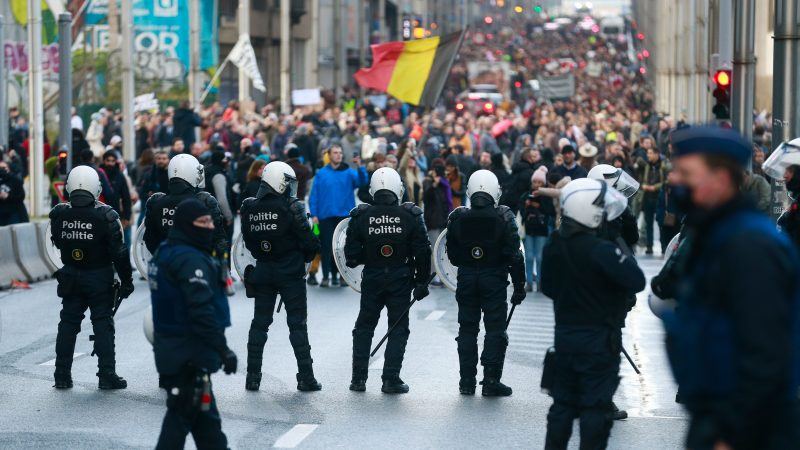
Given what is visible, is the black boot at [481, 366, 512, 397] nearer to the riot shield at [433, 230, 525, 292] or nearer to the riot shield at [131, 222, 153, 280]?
the riot shield at [433, 230, 525, 292]

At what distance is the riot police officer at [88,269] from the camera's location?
11.6 metres

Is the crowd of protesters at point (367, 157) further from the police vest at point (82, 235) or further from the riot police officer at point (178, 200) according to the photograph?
the police vest at point (82, 235)

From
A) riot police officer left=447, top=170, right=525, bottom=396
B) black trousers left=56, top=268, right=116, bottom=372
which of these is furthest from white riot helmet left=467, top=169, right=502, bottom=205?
black trousers left=56, top=268, right=116, bottom=372

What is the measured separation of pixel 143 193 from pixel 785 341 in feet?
→ 52.7

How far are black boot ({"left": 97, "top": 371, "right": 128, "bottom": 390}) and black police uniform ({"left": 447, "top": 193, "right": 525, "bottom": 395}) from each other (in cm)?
245

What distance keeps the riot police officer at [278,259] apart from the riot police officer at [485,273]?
3.57ft

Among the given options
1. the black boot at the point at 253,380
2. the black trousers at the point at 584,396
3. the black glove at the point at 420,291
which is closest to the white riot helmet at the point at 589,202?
the black trousers at the point at 584,396

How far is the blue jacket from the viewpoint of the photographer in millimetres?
19438

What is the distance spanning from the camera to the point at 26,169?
104 ft

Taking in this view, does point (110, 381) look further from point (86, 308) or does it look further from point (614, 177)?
point (614, 177)

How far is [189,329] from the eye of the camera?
7918 millimetres

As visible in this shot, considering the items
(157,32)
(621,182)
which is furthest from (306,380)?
(157,32)

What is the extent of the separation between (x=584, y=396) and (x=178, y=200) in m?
5.19

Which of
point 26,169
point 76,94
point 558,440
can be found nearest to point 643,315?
point 558,440
